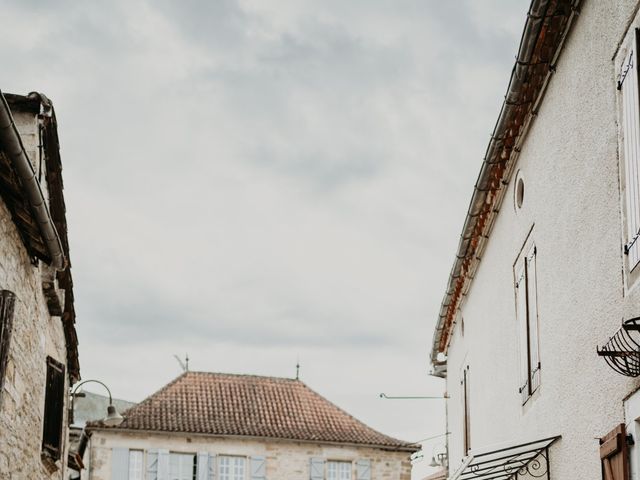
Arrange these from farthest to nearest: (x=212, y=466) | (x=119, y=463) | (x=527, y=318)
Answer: (x=212, y=466), (x=119, y=463), (x=527, y=318)

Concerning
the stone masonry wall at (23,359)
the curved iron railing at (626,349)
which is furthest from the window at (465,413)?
the curved iron railing at (626,349)

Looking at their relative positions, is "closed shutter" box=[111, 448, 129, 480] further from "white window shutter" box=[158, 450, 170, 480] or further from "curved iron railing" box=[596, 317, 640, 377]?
"curved iron railing" box=[596, 317, 640, 377]

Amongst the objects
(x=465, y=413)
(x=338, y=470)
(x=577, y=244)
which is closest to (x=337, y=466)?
(x=338, y=470)

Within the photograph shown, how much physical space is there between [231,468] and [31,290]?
25.6 meters

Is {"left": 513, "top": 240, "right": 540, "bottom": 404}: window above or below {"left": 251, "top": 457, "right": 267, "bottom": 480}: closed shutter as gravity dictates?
below

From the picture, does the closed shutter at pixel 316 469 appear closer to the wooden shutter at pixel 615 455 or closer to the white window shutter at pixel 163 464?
the white window shutter at pixel 163 464

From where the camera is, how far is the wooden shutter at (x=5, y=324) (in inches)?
321

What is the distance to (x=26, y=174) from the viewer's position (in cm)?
797

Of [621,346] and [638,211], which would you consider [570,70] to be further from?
[621,346]

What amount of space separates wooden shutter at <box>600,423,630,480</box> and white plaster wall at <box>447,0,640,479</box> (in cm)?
11

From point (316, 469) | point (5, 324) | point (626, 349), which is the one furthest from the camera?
point (316, 469)

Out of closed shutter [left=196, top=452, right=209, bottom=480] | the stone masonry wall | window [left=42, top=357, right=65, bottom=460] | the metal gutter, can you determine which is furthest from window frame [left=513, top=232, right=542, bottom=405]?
closed shutter [left=196, top=452, right=209, bottom=480]

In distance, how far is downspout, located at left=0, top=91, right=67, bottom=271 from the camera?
23.7 feet

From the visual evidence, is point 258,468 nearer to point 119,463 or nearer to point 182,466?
point 182,466
